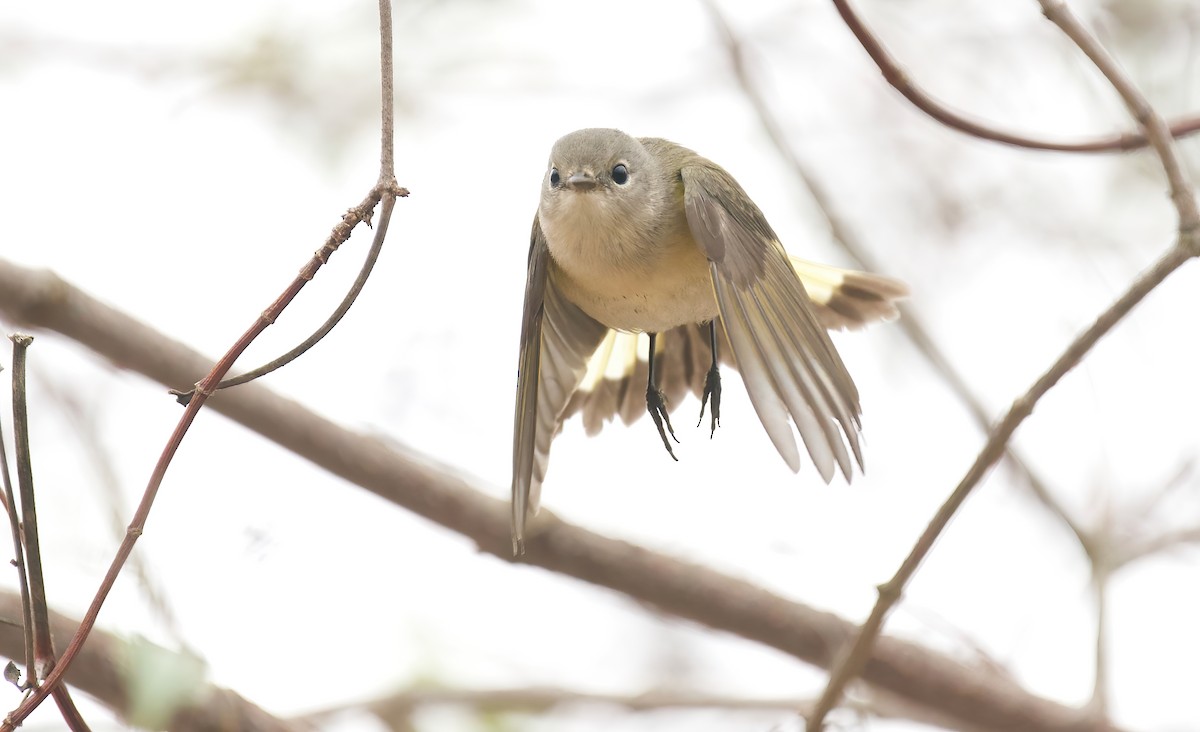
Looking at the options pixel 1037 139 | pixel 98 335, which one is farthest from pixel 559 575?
pixel 1037 139

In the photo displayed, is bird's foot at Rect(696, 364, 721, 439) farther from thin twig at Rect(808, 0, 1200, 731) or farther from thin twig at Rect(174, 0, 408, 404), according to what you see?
thin twig at Rect(174, 0, 408, 404)

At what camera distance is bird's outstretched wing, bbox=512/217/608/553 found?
2389 millimetres

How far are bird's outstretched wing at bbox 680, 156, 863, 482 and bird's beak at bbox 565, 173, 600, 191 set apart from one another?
203mm

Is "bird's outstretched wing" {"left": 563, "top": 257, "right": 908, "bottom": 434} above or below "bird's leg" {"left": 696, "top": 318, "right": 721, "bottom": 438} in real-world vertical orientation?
above

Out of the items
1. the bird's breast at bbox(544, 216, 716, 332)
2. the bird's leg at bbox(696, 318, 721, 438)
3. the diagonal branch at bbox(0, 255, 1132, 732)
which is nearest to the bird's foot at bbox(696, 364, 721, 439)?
the bird's leg at bbox(696, 318, 721, 438)

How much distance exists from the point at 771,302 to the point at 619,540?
895 mm

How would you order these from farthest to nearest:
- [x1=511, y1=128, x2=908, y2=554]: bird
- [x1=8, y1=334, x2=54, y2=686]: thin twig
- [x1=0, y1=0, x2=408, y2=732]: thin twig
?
[x1=511, y1=128, x2=908, y2=554]: bird
[x1=0, y1=0, x2=408, y2=732]: thin twig
[x1=8, y1=334, x2=54, y2=686]: thin twig

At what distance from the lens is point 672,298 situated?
103 inches

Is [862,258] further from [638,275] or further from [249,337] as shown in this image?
[249,337]

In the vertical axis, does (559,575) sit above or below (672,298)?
below

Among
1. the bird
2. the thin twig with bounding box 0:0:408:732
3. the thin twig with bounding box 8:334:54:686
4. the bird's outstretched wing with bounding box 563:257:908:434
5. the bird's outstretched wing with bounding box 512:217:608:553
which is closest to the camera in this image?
the thin twig with bounding box 8:334:54:686

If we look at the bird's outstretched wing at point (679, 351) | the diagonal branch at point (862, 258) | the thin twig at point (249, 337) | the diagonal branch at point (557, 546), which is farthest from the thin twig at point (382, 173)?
the diagonal branch at point (862, 258)

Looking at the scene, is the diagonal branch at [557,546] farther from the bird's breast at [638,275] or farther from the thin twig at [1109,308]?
the thin twig at [1109,308]

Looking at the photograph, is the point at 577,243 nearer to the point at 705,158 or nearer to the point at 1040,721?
the point at 705,158
